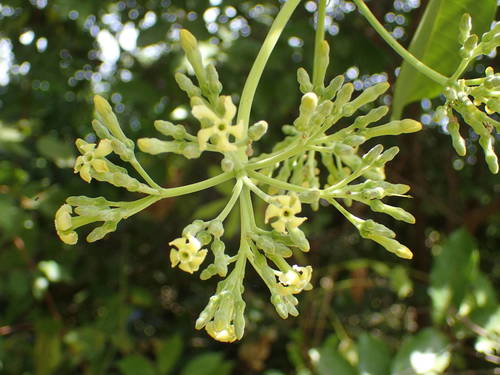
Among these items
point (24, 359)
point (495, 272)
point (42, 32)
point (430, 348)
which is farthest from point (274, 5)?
point (495, 272)

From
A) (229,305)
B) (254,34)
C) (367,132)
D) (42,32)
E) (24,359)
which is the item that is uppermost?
(367,132)

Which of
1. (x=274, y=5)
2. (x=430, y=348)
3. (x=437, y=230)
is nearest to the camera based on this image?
(x=430, y=348)

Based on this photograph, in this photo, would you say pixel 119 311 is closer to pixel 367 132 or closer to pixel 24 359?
pixel 24 359

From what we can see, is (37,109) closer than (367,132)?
No

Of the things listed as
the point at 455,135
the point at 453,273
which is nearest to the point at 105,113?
the point at 455,135

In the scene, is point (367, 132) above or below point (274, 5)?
above

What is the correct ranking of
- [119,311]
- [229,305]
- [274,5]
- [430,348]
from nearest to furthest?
[229,305], [430,348], [274,5], [119,311]

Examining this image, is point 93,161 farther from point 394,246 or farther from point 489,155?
point 489,155

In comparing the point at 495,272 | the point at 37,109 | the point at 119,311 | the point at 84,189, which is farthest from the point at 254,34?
the point at 495,272
